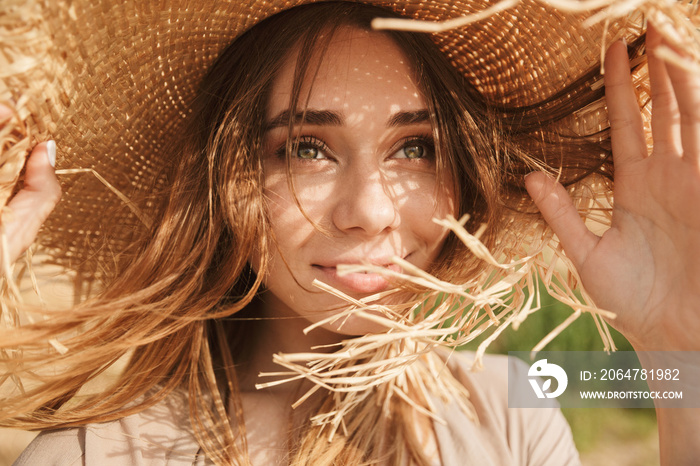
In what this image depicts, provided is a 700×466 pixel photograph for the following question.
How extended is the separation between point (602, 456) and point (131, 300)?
239 centimetres

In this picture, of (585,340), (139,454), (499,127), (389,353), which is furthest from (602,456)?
(139,454)

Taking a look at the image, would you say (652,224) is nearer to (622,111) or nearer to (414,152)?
(622,111)

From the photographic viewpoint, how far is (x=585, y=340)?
113 inches

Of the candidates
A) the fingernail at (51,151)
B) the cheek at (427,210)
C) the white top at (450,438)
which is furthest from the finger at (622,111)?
the fingernail at (51,151)

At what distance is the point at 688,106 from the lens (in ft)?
3.05

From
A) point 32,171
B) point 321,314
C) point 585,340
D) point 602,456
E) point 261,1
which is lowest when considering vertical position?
point 602,456

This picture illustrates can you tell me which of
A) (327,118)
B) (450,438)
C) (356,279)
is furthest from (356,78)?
(450,438)

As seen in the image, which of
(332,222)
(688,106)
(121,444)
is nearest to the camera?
(688,106)

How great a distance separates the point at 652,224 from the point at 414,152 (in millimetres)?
456

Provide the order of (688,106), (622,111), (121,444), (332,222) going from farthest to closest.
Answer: (121,444) < (332,222) < (622,111) < (688,106)

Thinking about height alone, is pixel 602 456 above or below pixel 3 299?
below

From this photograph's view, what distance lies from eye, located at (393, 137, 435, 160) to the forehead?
75 mm

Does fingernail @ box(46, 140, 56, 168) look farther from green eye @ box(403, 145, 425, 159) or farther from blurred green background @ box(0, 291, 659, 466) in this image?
blurred green background @ box(0, 291, 659, 466)

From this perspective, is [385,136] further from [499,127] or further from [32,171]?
[32,171]
